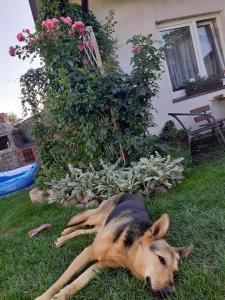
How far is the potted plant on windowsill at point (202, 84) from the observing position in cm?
728

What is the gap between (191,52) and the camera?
25.3ft

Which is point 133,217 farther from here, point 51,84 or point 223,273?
point 51,84

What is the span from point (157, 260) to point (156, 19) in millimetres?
6129

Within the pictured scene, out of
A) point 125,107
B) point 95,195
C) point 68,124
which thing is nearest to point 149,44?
point 125,107

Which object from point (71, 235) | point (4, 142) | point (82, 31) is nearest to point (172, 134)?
point (82, 31)

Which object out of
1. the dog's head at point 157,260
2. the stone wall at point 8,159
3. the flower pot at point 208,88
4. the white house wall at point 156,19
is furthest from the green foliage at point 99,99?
the stone wall at point 8,159

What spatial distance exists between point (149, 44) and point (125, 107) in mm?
1007

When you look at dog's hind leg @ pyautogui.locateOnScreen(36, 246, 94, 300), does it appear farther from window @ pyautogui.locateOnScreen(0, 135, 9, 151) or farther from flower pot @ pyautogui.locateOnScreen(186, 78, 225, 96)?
window @ pyautogui.locateOnScreen(0, 135, 9, 151)

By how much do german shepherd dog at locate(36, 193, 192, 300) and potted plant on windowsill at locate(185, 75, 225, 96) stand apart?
502cm

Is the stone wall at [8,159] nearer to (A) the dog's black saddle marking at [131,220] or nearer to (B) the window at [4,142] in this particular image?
(B) the window at [4,142]

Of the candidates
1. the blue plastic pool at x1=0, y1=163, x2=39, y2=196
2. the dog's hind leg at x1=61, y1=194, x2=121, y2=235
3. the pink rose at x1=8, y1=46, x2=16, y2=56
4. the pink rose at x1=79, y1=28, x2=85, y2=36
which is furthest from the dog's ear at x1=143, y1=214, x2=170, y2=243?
the blue plastic pool at x1=0, y1=163, x2=39, y2=196

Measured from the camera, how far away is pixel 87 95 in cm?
460

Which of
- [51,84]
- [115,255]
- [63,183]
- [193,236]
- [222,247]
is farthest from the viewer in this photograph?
[51,84]

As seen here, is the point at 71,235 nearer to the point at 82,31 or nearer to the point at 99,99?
the point at 99,99
